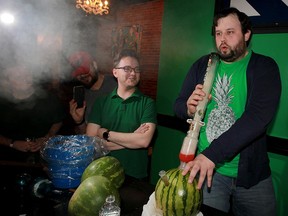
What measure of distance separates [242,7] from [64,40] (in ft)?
14.8

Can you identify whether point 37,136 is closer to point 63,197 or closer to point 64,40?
point 63,197

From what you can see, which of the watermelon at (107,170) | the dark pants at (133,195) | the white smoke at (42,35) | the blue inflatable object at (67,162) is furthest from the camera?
the white smoke at (42,35)

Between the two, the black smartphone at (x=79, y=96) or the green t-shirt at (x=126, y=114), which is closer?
the green t-shirt at (x=126, y=114)

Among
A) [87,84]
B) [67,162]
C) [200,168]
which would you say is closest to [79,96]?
[87,84]

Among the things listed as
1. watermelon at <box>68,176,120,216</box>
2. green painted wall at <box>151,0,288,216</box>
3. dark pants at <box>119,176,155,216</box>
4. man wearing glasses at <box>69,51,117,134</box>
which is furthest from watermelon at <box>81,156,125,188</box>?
green painted wall at <box>151,0,288,216</box>

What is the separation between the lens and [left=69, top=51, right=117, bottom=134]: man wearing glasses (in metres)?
3.66

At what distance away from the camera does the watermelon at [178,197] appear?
120cm

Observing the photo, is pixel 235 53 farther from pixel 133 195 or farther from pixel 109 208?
pixel 109 208

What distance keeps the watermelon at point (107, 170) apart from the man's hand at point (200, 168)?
51 cm

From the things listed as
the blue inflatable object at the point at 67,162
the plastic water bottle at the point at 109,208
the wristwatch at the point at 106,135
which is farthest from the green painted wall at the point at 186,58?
the plastic water bottle at the point at 109,208

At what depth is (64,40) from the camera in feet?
21.4

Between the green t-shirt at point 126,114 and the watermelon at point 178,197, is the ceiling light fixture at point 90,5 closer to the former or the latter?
the green t-shirt at point 126,114

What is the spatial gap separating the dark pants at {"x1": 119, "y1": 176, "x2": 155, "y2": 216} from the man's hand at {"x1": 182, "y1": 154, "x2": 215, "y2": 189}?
1.16ft

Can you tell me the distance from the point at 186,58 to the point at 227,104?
8.42ft
